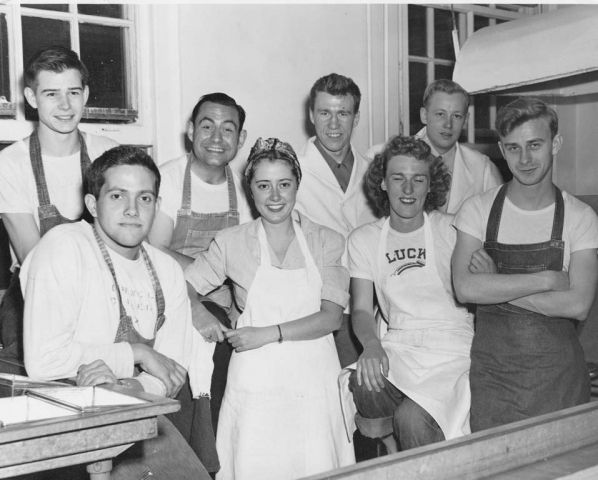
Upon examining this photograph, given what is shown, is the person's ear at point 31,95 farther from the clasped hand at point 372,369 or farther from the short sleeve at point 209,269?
the clasped hand at point 372,369

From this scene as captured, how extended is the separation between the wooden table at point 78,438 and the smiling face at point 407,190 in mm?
1631

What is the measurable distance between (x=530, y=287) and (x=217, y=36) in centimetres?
209

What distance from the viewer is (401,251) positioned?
2.95 m

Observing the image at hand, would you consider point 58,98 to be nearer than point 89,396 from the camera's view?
No

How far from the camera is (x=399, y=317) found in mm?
2908

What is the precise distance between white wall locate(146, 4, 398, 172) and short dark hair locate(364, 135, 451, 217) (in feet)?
3.26

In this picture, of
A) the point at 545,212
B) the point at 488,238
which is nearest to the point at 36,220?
the point at 488,238

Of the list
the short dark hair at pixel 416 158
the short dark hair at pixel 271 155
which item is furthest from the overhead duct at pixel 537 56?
the short dark hair at pixel 271 155

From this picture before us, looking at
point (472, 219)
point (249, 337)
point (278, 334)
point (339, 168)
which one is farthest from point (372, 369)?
point (339, 168)

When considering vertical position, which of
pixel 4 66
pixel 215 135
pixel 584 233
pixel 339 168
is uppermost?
pixel 4 66

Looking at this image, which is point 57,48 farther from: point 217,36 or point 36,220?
point 217,36

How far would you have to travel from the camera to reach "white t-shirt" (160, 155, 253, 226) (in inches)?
120

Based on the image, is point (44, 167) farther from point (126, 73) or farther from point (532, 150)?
point (532, 150)

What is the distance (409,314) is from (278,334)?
1.80ft
